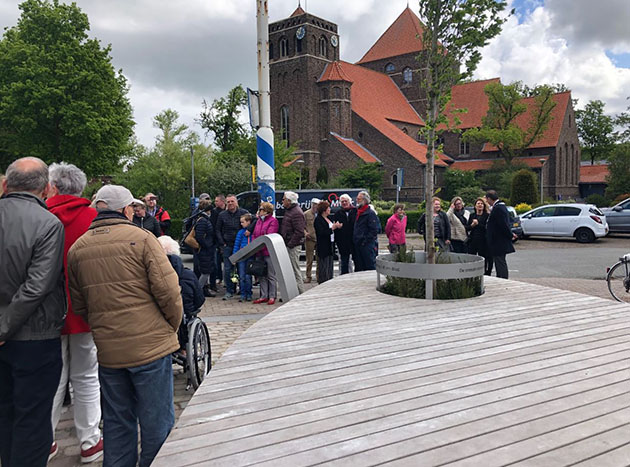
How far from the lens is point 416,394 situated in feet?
9.02

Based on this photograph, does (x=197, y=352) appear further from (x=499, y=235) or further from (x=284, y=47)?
(x=284, y=47)

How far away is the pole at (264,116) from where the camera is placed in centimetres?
1000

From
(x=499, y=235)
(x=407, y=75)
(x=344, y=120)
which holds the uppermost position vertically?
(x=407, y=75)

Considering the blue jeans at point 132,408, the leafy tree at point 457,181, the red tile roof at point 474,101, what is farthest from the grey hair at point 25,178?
the red tile roof at point 474,101

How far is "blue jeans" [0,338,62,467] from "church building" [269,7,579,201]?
4450 cm

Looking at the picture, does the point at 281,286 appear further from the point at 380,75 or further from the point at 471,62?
the point at 380,75

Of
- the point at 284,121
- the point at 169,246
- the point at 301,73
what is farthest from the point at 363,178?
the point at 169,246

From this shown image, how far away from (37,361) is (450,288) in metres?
4.12

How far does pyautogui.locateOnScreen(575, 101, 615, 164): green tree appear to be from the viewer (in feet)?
252

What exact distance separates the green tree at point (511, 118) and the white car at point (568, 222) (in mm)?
31424

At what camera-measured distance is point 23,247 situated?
2.94m

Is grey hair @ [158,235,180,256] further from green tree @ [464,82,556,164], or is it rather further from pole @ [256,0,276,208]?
green tree @ [464,82,556,164]

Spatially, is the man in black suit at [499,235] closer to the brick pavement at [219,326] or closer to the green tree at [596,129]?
the brick pavement at [219,326]

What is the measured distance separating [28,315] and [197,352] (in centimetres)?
201
